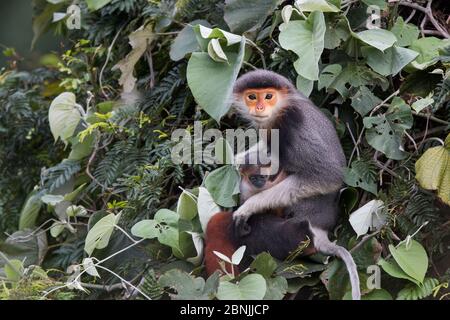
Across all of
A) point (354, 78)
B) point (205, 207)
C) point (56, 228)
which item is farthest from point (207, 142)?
point (56, 228)

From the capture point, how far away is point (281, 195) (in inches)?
114

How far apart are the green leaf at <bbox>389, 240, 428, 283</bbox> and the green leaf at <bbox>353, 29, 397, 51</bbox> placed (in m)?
0.71

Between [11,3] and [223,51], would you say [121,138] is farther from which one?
[11,3]

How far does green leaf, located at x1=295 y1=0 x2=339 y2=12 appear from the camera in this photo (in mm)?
3008

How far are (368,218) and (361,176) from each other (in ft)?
0.57

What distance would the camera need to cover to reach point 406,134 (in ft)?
9.99

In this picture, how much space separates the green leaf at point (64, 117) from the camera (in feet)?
11.8

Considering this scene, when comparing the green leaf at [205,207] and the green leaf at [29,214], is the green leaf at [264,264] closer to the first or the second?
the green leaf at [205,207]

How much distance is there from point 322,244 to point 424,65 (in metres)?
0.77

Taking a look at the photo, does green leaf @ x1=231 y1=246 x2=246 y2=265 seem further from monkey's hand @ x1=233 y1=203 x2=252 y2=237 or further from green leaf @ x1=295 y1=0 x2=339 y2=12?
green leaf @ x1=295 y1=0 x2=339 y2=12

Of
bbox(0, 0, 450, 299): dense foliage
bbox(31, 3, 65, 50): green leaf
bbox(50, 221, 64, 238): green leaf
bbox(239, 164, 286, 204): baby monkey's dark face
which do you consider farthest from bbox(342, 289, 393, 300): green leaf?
bbox(31, 3, 65, 50): green leaf

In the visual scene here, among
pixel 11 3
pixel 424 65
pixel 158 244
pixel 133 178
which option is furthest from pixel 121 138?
pixel 11 3

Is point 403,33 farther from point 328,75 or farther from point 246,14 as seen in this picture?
point 246,14

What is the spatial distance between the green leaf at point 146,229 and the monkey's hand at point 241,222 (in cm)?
28
